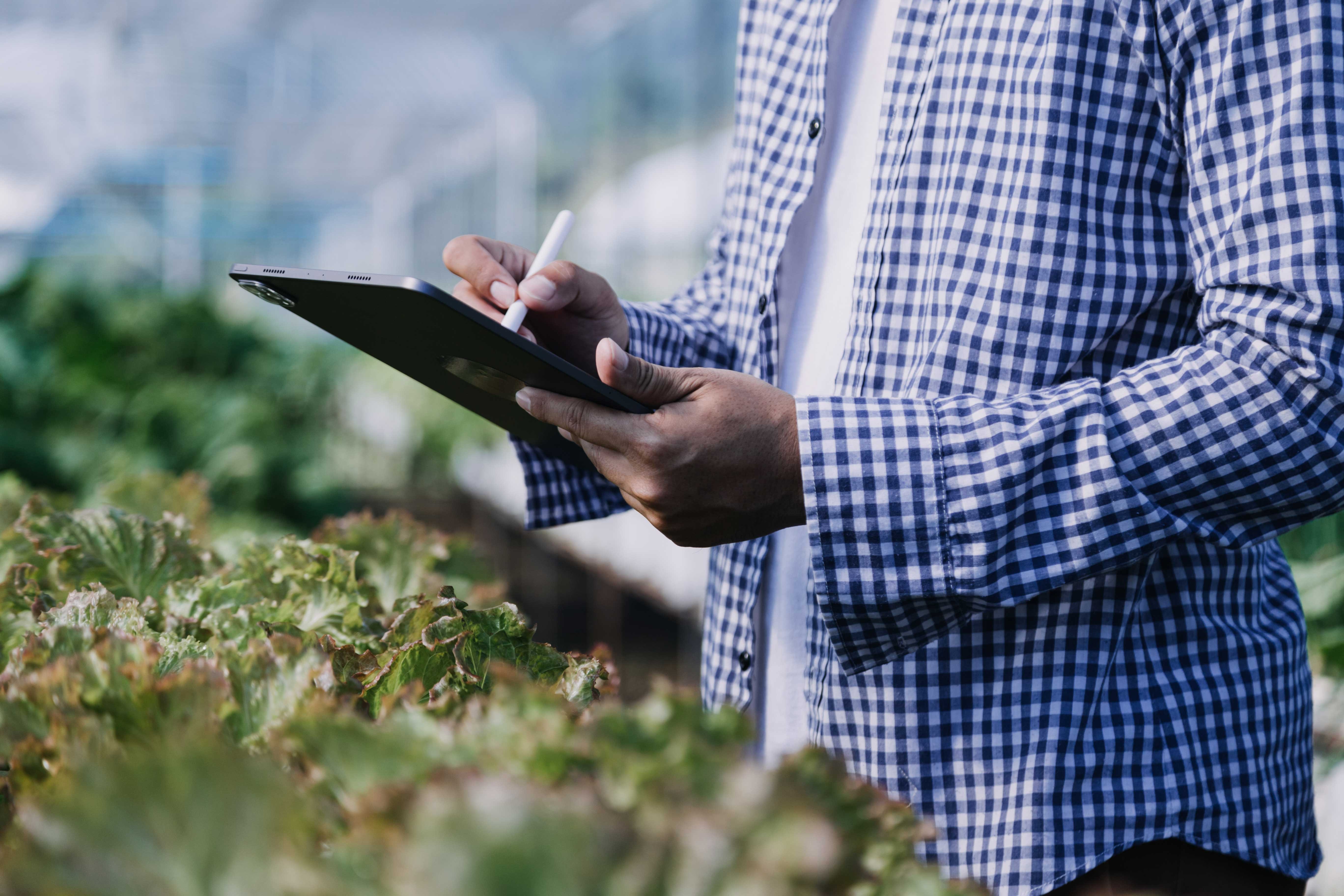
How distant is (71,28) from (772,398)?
34.3 ft

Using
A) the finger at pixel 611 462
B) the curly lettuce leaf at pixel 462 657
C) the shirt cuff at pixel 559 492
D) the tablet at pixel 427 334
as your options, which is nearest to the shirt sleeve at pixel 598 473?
the shirt cuff at pixel 559 492

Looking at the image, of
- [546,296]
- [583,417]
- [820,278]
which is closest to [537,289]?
[546,296]

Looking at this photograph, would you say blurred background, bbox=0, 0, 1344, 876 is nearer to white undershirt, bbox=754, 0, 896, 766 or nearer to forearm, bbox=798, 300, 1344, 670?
white undershirt, bbox=754, 0, 896, 766

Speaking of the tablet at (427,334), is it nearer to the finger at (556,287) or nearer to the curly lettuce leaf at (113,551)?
the finger at (556,287)

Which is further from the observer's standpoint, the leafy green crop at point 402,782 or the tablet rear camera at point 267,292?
the tablet rear camera at point 267,292

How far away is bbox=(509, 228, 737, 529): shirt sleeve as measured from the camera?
51.3 inches

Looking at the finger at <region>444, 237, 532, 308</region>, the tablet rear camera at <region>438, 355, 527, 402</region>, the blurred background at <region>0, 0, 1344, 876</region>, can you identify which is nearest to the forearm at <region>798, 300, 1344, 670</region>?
the tablet rear camera at <region>438, 355, 527, 402</region>

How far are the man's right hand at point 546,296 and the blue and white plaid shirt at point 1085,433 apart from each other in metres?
0.28

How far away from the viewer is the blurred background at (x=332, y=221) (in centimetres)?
405

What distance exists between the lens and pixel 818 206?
1.23 m

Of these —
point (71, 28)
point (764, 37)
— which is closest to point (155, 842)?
point (764, 37)

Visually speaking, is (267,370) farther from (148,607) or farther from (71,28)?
(71,28)

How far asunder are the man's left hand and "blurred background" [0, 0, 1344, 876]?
676 mm

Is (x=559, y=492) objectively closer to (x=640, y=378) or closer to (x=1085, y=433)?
(x=640, y=378)
